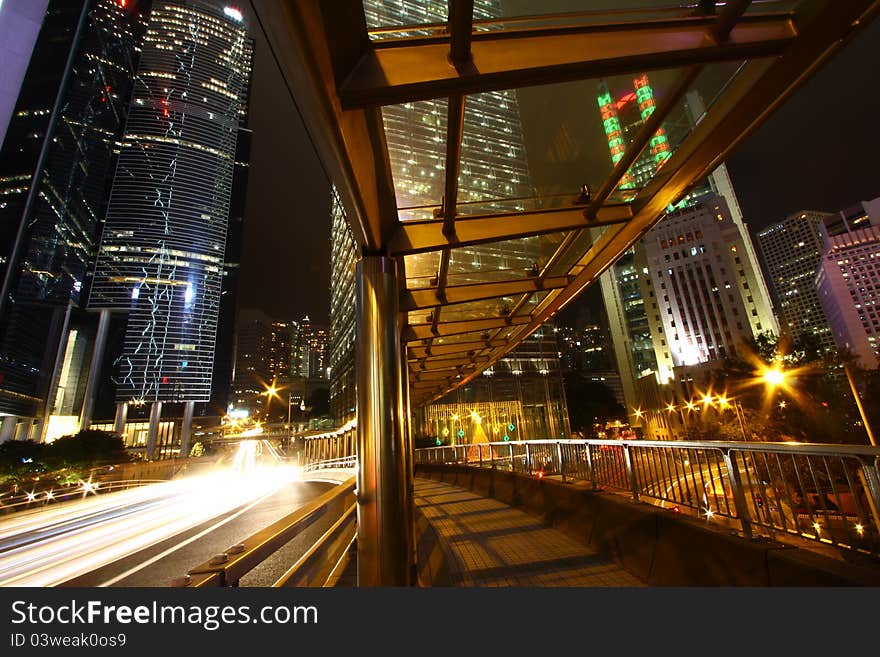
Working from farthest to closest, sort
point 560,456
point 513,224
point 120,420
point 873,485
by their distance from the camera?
point 120,420 < point 560,456 < point 513,224 < point 873,485

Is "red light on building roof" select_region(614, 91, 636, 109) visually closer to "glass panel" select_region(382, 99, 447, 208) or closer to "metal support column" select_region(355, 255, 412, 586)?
"glass panel" select_region(382, 99, 447, 208)

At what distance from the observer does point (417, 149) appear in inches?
140

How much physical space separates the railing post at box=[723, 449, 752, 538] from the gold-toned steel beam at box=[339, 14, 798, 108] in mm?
3387

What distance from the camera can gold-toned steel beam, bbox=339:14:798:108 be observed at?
2305mm

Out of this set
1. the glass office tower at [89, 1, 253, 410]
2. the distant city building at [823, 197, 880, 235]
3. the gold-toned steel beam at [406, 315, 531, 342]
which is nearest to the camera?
the gold-toned steel beam at [406, 315, 531, 342]

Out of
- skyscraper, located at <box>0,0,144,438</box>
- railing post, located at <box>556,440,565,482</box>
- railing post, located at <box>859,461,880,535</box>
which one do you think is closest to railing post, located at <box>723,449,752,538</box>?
railing post, located at <box>859,461,880,535</box>

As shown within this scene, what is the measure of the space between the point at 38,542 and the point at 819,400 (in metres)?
38.1

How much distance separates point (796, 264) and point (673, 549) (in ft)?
694

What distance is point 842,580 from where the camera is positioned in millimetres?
2279

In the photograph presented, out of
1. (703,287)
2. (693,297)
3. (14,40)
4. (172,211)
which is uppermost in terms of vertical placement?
(172,211)

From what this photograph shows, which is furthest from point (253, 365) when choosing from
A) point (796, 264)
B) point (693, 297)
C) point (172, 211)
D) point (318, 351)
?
point (796, 264)

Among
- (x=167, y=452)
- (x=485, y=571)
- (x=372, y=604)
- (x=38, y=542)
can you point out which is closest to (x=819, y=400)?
(x=485, y=571)

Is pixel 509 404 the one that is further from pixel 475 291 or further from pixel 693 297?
pixel 693 297

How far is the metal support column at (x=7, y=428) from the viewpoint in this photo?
5512cm
